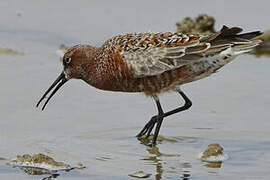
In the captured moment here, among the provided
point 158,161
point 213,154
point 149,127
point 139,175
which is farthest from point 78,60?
point 139,175

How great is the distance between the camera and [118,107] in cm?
1058

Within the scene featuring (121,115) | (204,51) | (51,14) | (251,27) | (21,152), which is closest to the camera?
(21,152)

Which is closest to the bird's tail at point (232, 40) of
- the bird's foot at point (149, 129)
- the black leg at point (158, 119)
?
the black leg at point (158, 119)

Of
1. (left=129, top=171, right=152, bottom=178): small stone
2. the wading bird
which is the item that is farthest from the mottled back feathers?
(left=129, top=171, right=152, bottom=178): small stone

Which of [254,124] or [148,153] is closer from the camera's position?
[148,153]

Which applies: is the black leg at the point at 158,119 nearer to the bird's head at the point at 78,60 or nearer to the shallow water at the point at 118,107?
the shallow water at the point at 118,107

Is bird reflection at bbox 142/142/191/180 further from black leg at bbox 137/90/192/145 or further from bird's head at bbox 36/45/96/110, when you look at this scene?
bird's head at bbox 36/45/96/110

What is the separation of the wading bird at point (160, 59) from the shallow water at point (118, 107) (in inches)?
18.4

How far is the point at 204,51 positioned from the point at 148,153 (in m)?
1.44

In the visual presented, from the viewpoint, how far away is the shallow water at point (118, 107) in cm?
858

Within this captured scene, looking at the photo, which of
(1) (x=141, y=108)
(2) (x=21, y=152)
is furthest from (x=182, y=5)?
(2) (x=21, y=152)

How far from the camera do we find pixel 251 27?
44.4 feet

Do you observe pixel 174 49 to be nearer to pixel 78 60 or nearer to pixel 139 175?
pixel 78 60

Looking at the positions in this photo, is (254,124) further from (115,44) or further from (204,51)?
(115,44)
